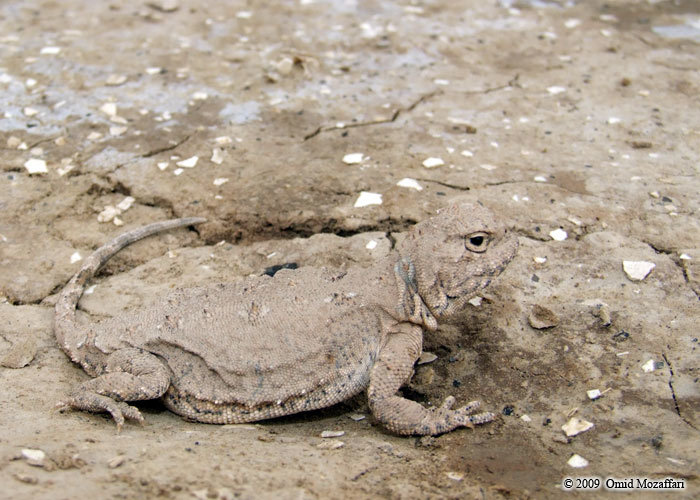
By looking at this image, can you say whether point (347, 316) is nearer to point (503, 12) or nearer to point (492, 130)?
point (492, 130)

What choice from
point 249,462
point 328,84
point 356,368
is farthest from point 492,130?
point 249,462

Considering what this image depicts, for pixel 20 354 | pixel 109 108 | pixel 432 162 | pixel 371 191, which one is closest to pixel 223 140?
pixel 109 108

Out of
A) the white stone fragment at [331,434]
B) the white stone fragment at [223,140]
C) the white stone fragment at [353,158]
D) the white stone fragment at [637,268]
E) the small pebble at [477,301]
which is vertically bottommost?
the white stone fragment at [331,434]

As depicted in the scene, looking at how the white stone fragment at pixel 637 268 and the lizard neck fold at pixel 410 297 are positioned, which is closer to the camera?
the lizard neck fold at pixel 410 297

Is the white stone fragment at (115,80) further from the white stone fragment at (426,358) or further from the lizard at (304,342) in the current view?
the white stone fragment at (426,358)

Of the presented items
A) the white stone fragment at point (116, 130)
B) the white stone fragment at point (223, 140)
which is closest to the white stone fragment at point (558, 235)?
the white stone fragment at point (223, 140)

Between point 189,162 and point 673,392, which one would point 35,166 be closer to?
point 189,162

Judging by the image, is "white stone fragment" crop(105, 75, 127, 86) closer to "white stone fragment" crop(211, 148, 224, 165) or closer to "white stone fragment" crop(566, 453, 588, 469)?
"white stone fragment" crop(211, 148, 224, 165)
